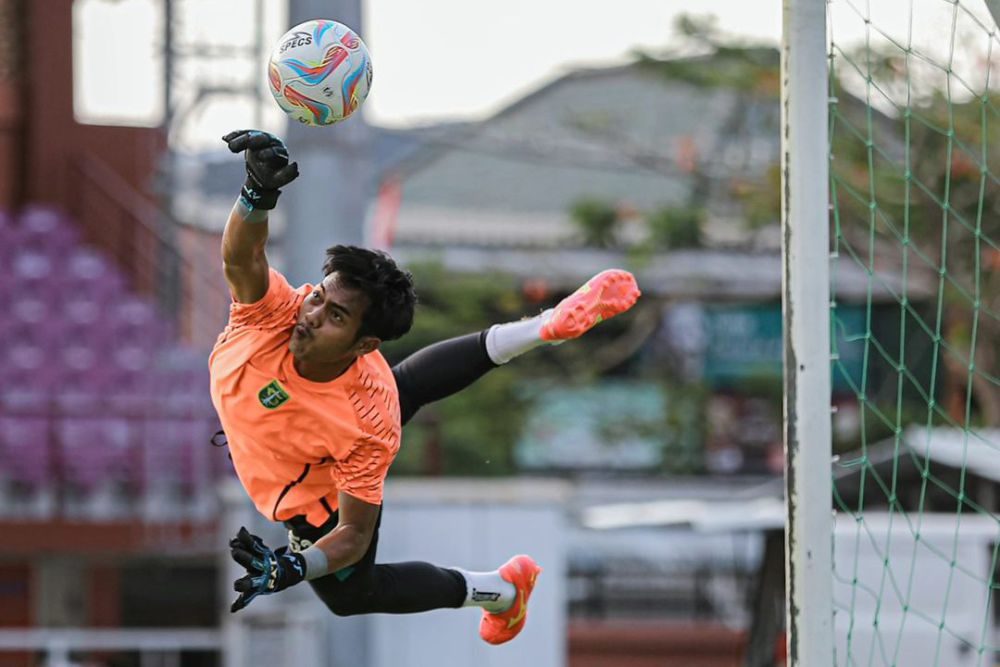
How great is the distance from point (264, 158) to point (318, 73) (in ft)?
1.51

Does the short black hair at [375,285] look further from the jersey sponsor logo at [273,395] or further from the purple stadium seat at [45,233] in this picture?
the purple stadium seat at [45,233]

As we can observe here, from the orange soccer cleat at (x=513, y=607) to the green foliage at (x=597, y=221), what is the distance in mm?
12261

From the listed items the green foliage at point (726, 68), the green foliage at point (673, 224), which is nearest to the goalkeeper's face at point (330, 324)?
the green foliage at point (726, 68)

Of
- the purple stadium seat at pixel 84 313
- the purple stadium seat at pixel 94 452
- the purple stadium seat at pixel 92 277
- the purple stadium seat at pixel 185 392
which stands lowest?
the purple stadium seat at pixel 94 452

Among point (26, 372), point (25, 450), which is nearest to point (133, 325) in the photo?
point (26, 372)

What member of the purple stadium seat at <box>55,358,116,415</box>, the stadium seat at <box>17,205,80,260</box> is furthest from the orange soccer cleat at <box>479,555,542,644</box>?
the stadium seat at <box>17,205,80,260</box>

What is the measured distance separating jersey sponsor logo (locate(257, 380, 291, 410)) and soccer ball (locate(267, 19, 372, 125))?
0.71m

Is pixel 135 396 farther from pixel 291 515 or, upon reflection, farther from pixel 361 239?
pixel 291 515

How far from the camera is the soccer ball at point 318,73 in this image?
467cm

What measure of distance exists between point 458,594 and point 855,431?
496 inches

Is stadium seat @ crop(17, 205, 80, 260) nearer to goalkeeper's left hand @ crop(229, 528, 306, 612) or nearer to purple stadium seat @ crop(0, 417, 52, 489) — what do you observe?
purple stadium seat @ crop(0, 417, 52, 489)

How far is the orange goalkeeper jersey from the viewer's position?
15.7 feet

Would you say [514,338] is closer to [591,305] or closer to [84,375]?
[591,305]

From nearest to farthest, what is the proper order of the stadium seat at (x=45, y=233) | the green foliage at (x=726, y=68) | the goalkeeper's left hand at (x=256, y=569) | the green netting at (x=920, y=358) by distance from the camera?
1. the goalkeeper's left hand at (x=256, y=569)
2. the green netting at (x=920, y=358)
3. the stadium seat at (x=45, y=233)
4. the green foliage at (x=726, y=68)
